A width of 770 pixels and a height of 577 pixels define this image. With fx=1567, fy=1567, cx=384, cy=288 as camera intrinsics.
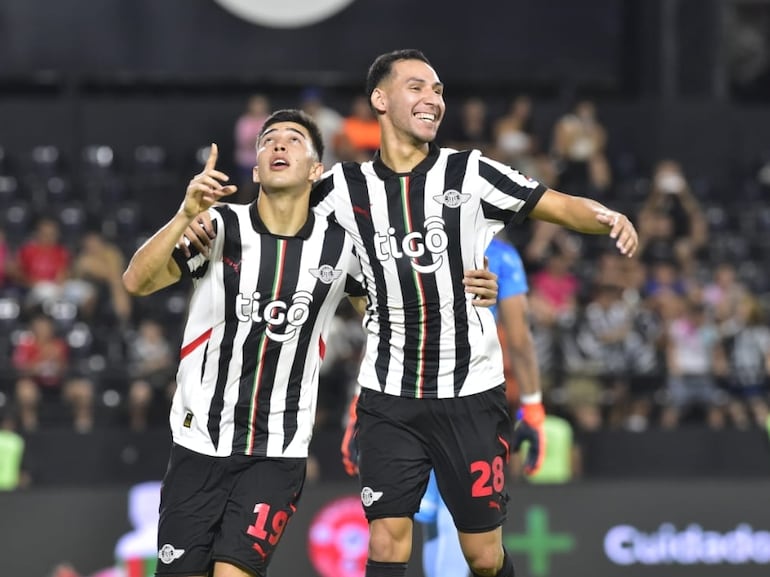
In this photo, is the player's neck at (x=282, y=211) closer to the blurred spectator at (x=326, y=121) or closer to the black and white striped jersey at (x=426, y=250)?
the black and white striped jersey at (x=426, y=250)

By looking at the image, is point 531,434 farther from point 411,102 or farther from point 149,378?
point 149,378

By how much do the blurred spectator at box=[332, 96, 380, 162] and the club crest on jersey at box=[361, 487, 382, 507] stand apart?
25.1 feet

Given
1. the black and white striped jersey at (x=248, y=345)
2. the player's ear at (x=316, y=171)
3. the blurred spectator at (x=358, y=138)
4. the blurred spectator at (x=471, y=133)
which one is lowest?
the black and white striped jersey at (x=248, y=345)

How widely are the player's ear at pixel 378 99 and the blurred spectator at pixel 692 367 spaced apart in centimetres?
605

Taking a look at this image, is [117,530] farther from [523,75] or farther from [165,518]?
[523,75]

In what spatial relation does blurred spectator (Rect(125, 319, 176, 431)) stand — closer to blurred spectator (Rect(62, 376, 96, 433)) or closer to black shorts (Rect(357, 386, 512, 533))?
blurred spectator (Rect(62, 376, 96, 433))

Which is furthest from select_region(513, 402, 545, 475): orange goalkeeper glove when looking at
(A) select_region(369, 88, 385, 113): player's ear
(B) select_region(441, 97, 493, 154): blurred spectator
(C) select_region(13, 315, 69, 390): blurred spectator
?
(B) select_region(441, 97, 493, 154): blurred spectator

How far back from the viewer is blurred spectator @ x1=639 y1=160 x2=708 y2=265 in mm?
13344

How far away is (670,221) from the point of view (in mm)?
13773

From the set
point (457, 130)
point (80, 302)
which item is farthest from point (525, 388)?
point (457, 130)

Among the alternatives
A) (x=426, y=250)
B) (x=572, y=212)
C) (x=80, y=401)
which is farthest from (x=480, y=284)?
(x=80, y=401)

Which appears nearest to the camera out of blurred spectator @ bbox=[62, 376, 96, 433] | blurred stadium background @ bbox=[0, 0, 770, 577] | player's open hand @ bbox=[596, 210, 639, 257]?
player's open hand @ bbox=[596, 210, 639, 257]

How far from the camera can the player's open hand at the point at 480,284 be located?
18.0 ft

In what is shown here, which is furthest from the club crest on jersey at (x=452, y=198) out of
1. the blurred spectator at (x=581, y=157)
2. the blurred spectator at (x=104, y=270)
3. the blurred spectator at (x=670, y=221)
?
the blurred spectator at (x=581, y=157)
